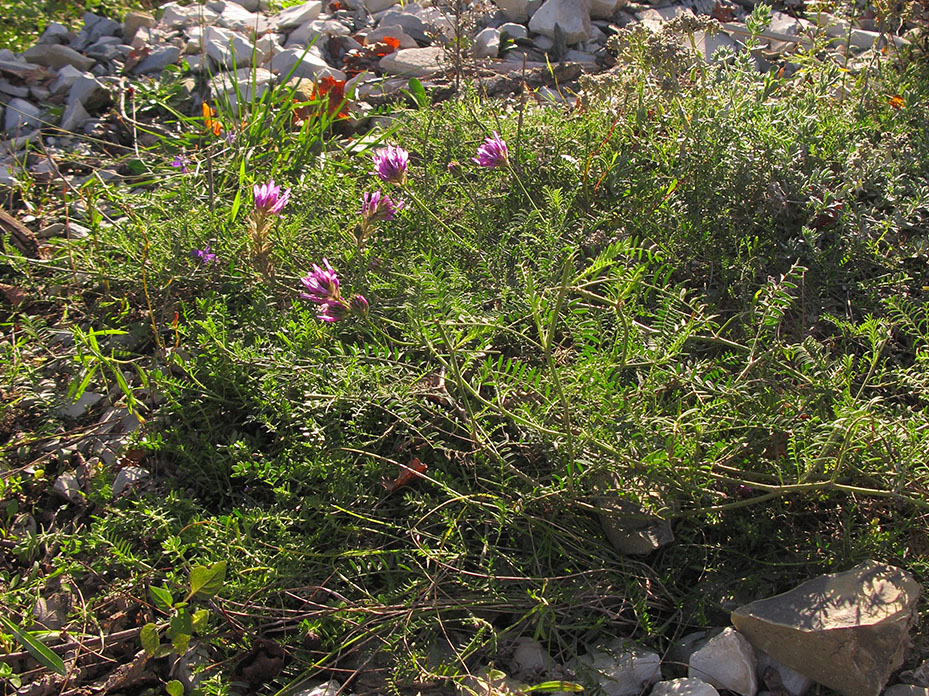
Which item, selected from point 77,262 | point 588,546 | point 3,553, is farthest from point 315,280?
point 77,262

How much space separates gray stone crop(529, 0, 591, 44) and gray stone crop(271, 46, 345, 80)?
1114 millimetres

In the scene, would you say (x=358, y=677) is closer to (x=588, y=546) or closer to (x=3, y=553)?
(x=588, y=546)

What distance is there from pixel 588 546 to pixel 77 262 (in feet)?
6.97

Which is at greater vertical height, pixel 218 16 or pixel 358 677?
pixel 218 16

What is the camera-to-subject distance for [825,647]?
180 centimetres

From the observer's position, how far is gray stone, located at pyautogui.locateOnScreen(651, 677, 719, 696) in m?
1.78

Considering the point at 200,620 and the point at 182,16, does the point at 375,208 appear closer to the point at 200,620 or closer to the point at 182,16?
the point at 200,620

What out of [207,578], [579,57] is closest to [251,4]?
[579,57]

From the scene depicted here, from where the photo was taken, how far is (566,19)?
4.45 m

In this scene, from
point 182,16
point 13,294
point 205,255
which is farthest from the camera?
point 182,16

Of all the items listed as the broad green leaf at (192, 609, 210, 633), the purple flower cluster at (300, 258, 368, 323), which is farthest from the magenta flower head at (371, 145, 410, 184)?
the broad green leaf at (192, 609, 210, 633)

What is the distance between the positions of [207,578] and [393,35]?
3525 millimetres

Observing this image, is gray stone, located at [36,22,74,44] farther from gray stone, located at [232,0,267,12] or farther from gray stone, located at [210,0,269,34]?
gray stone, located at [232,0,267,12]

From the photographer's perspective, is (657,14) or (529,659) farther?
(657,14)
